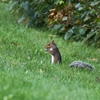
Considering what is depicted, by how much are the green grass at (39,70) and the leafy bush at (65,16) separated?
42 centimetres

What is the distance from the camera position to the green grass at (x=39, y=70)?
5.44 m

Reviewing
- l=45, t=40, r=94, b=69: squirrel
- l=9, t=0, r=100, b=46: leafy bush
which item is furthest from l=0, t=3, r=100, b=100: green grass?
l=9, t=0, r=100, b=46: leafy bush

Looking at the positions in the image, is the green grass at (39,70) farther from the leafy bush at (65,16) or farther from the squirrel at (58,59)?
the leafy bush at (65,16)

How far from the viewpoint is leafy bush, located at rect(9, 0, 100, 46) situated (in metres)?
12.3

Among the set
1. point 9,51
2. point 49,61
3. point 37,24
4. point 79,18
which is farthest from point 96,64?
point 37,24

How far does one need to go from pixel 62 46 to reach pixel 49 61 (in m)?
2.92

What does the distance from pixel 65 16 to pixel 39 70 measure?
5507mm

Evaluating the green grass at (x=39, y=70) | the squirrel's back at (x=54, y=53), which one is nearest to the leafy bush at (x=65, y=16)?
the green grass at (x=39, y=70)

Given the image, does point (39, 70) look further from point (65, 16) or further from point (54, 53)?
point (65, 16)

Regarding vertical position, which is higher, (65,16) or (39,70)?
(39,70)

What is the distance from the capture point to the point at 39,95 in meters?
5.18

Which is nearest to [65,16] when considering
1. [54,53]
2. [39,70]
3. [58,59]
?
[54,53]

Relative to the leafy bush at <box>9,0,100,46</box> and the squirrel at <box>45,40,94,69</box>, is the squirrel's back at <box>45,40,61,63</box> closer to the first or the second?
the squirrel at <box>45,40,94,69</box>

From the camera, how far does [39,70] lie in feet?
25.9
